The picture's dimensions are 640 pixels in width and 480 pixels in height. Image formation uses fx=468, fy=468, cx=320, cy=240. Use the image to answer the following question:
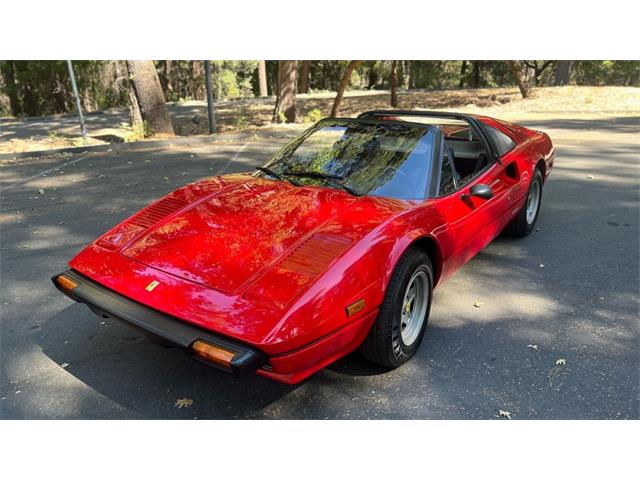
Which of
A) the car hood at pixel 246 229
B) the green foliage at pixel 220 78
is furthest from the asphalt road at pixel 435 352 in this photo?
the green foliage at pixel 220 78

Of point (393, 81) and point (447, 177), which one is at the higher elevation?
point (393, 81)

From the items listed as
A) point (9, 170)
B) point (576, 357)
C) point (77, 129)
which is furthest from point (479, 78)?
point (576, 357)

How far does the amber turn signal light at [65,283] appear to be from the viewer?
2.61 meters

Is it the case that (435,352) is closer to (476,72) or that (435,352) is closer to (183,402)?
(183,402)

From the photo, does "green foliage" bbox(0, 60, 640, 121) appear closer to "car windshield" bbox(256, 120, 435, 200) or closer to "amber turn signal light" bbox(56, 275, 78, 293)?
"car windshield" bbox(256, 120, 435, 200)

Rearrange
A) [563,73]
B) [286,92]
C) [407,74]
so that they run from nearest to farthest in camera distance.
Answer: [286,92]
[563,73]
[407,74]

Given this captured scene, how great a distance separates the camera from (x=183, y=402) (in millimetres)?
2520

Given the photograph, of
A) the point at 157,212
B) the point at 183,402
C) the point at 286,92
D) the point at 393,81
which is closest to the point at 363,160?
the point at 157,212

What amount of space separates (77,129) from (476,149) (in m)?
15.0

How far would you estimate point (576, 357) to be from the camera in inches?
117

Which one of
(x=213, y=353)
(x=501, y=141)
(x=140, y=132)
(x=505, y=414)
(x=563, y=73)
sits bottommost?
(x=505, y=414)

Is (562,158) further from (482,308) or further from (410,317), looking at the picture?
(410,317)

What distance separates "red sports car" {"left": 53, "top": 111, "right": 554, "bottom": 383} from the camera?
7.11ft

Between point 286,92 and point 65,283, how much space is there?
40.6 feet
